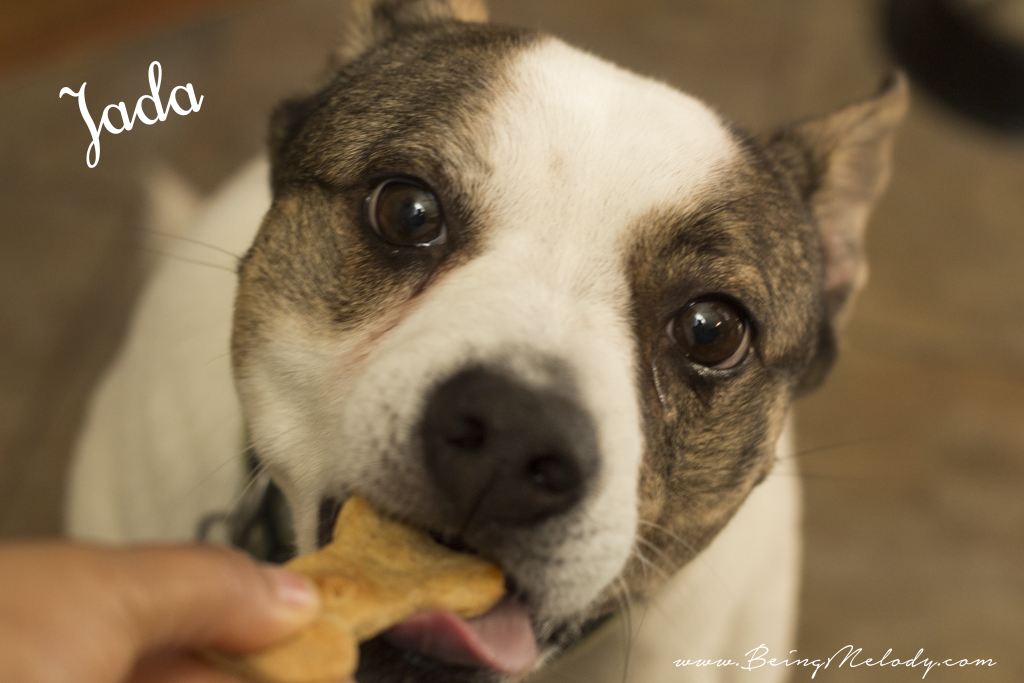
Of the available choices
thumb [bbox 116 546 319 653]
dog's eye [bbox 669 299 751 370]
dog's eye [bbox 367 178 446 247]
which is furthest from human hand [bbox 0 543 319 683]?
dog's eye [bbox 669 299 751 370]

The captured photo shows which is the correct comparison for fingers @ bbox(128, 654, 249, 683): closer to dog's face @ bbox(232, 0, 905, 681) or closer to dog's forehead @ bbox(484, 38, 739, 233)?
dog's face @ bbox(232, 0, 905, 681)

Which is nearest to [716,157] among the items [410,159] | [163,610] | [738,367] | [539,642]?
[738,367]

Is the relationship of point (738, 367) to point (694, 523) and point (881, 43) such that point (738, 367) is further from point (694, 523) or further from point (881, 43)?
point (881, 43)

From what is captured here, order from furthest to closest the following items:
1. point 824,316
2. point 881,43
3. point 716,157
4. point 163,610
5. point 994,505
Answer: point 881,43 < point 994,505 < point 824,316 < point 716,157 < point 163,610

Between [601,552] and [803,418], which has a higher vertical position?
[601,552]

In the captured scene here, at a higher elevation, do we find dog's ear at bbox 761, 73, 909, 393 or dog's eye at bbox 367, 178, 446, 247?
dog's eye at bbox 367, 178, 446, 247

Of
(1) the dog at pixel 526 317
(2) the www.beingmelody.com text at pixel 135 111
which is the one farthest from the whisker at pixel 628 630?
(2) the www.beingmelody.com text at pixel 135 111
